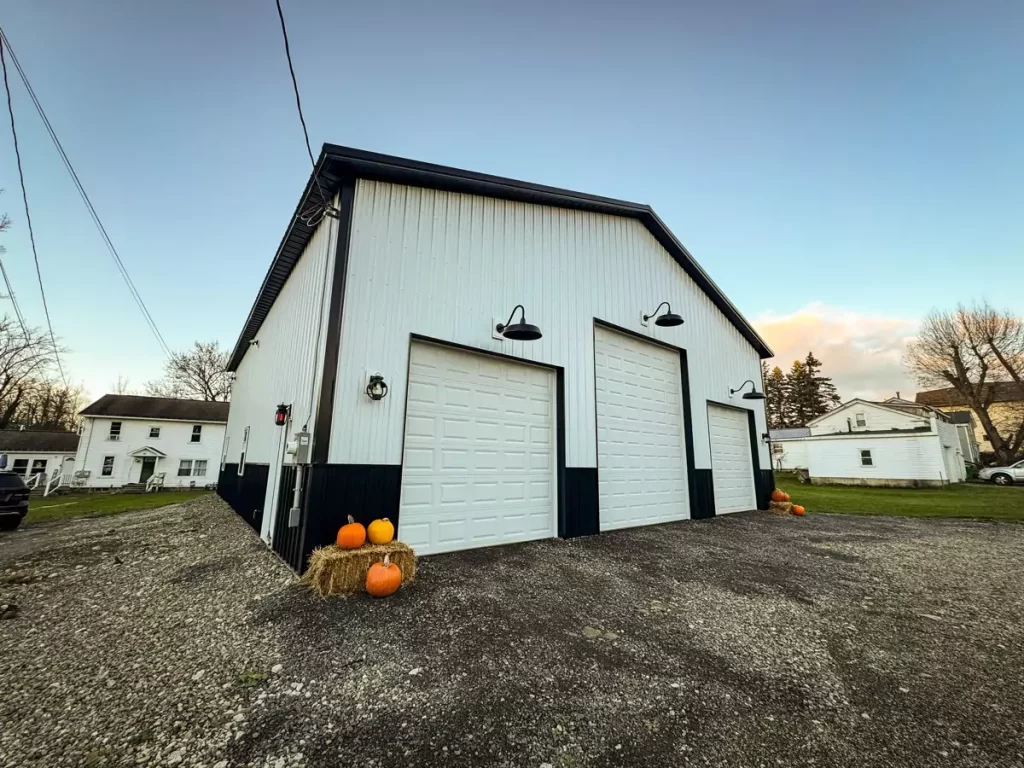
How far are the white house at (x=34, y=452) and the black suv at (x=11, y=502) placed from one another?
2225cm

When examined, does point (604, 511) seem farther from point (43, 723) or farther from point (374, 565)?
point (43, 723)

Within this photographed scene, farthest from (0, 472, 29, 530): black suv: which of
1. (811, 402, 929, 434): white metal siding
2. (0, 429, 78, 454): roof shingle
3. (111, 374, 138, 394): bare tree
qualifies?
(811, 402, 929, 434): white metal siding

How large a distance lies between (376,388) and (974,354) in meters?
36.0

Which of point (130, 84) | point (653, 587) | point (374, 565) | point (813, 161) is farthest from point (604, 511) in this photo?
point (130, 84)

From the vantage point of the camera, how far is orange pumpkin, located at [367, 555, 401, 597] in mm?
3328

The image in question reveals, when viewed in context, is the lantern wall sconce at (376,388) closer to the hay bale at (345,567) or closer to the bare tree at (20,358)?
the hay bale at (345,567)

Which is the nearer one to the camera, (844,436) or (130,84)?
(130,84)

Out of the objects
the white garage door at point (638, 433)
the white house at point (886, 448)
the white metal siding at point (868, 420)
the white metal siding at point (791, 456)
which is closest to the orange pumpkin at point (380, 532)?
the white garage door at point (638, 433)

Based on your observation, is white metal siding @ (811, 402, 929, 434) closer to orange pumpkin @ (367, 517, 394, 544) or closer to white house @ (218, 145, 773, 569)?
white house @ (218, 145, 773, 569)

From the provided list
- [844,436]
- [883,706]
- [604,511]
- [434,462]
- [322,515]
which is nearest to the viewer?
[883,706]

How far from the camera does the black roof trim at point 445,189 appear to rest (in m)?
4.56

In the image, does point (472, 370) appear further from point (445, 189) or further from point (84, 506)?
point (84, 506)

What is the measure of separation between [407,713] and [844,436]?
88.8 ft

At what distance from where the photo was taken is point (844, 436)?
21031mm
